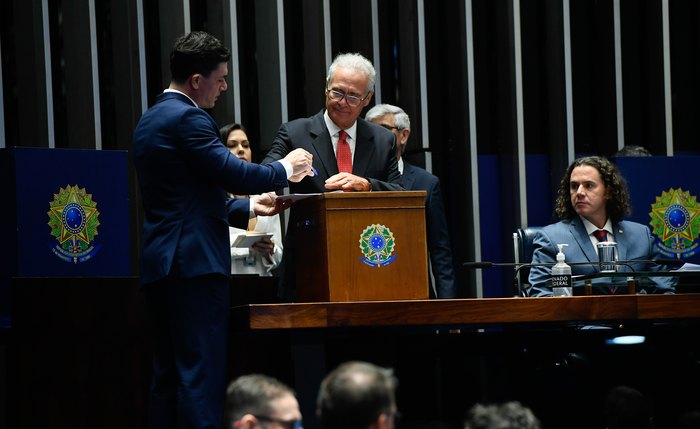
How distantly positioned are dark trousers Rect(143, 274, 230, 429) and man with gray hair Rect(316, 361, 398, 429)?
1.38 m

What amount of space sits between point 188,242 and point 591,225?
2.01 m

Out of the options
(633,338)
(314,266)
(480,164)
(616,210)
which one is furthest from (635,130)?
(314,266)

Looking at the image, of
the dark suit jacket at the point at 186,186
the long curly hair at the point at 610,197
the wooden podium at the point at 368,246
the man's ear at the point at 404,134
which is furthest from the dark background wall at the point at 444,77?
the wooden podium at the point at 368,246

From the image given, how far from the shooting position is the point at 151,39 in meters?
6.70

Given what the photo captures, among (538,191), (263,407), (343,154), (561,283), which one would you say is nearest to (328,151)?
(343,154)

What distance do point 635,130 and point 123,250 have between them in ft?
12.9

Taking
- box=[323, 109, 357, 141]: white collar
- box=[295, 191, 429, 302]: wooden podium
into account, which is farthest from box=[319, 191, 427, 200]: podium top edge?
box=[323, 109, 357, 141]: white collar

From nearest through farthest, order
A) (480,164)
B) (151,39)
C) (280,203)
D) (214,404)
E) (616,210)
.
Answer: (214,404) → (280,203) → (616,210) → (151,39) → (480,164)

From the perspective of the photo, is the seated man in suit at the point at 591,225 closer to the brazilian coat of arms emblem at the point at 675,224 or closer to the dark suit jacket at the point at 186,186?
the brazilian coat of arms emblem at the point at 675,224

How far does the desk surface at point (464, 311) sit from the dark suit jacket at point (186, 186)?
23 centimetres

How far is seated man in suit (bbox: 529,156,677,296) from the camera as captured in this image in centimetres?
488

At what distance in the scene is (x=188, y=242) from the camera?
3.70 meters

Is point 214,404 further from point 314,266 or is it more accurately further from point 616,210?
point 616,210

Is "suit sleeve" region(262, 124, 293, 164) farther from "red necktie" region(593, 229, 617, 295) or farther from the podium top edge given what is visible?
"red necktie" region(593, 229, 617, 295)
